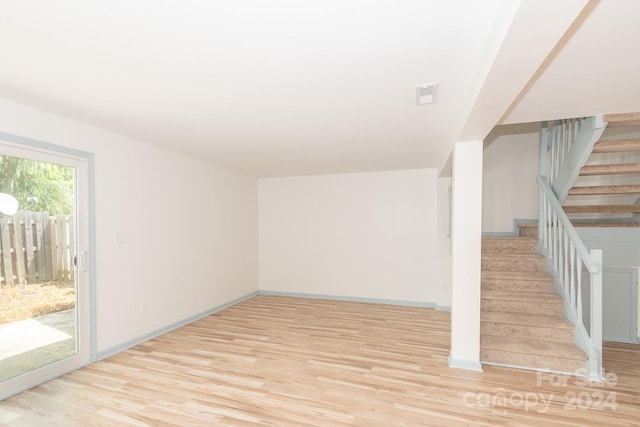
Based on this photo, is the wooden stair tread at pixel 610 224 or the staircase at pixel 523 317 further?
the wooden stair tread at pixel 610 224

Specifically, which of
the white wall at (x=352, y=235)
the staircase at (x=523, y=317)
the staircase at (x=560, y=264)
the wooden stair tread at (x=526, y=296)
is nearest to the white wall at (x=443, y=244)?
the white wall at (x=352, y=235)

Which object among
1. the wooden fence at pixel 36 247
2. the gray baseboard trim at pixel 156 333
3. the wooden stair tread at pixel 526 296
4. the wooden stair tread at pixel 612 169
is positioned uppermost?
the wooden stair tread at pixel 612 169

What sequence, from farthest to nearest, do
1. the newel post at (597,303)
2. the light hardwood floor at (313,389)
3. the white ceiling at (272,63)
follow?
the newel post at (597,303) → the light hardwood floor at (313,389) → the white ceiling at (272,63)

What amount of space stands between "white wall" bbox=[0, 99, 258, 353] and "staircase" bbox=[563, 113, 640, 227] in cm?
465

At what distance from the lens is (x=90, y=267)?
112 inches

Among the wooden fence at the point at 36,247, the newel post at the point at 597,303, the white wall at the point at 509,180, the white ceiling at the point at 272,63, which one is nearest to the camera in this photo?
the white ceiling at the point at 272,63

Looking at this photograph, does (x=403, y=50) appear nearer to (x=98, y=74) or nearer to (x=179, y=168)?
(x=98, y=74)

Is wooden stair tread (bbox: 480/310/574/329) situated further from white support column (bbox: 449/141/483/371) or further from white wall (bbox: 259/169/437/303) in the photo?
white wall (bbox: 259/169/437/303)

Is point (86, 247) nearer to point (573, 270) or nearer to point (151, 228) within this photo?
point (151, 228)

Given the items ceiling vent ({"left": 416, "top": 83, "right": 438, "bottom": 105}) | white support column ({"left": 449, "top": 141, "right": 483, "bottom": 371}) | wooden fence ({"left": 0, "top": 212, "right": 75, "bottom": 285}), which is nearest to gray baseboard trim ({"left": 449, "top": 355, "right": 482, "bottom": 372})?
white support column ({"left": 449, "top": 141, "right": 483, "bottom": 371})

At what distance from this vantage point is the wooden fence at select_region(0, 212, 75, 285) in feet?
7.75

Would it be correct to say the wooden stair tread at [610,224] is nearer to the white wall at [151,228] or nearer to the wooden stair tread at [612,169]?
the wooden stair tread at [612,169]

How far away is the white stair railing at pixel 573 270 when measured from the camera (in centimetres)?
256

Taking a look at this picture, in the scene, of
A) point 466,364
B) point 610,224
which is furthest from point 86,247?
point 610,224
